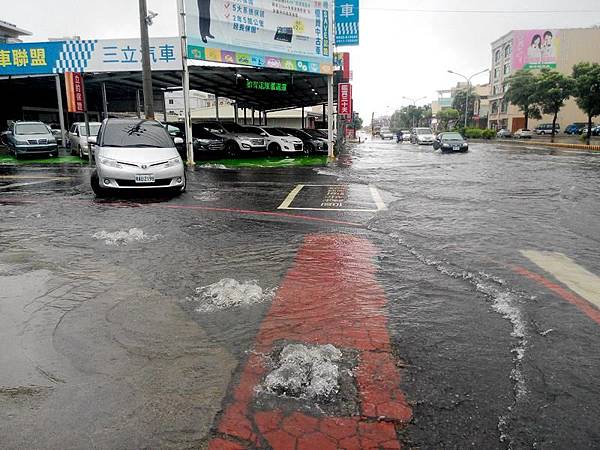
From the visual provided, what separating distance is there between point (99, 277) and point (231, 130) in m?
18.2

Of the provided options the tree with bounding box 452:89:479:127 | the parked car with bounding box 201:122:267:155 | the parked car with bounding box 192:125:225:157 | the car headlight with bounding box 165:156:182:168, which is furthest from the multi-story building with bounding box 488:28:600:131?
the car headlight with bounding box 165:156:182:168

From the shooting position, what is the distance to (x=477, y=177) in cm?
1472

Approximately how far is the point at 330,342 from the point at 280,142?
762 inches

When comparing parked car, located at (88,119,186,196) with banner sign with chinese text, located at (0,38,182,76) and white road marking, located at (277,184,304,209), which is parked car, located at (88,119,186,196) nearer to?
white road marking, located at (277,184,304,209)

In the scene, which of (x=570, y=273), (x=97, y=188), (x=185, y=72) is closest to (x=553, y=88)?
(x=185, y=72)

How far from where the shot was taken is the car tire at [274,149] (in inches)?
877

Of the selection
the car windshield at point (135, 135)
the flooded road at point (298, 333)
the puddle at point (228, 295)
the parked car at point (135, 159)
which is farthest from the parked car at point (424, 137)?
the puddle at point (228, 295)

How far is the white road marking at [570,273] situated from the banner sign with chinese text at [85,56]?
51.2 feet

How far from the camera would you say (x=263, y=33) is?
18812 mm

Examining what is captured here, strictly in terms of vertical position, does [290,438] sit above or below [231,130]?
below

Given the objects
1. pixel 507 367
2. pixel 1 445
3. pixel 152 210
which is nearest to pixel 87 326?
pixel 1 445

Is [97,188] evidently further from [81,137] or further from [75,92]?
[81,137]

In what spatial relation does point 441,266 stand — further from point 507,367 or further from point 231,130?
point 231,130

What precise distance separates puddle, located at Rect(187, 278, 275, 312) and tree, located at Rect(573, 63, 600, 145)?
3616cm
